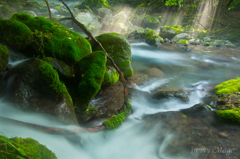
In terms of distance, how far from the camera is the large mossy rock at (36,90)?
263 centimetres

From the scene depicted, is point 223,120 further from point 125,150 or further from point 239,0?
point 239,0

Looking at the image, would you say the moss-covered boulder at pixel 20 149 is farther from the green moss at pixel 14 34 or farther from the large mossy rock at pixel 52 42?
the green moss at pixel 14 34

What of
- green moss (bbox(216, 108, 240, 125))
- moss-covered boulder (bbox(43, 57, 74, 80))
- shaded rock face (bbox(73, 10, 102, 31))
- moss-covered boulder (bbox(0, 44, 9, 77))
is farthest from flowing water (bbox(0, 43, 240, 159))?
shaded rock face (bbox(73, 10, 102, 31))

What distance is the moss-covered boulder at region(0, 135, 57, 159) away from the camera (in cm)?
122

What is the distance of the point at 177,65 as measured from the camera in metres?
9.48

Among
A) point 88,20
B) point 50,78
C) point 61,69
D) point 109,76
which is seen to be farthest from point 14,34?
point 88,20

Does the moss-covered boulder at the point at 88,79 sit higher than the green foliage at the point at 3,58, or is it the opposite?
the green foliage at the point at 3,58

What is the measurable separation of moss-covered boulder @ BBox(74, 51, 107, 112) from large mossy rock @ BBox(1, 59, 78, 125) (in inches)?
18.5

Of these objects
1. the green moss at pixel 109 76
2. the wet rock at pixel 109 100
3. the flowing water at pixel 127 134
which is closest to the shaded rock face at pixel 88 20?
the green moss at pixel 109 76

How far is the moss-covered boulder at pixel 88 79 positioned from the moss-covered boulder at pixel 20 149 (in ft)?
5.49

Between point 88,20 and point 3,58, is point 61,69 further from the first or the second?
point 88,20

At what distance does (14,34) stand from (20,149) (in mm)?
3040

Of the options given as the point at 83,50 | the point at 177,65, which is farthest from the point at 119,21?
the point at 83,50

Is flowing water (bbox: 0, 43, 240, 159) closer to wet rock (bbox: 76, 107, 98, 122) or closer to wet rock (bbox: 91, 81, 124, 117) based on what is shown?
wet rock (bbox: 76, 107, 98, 122)
